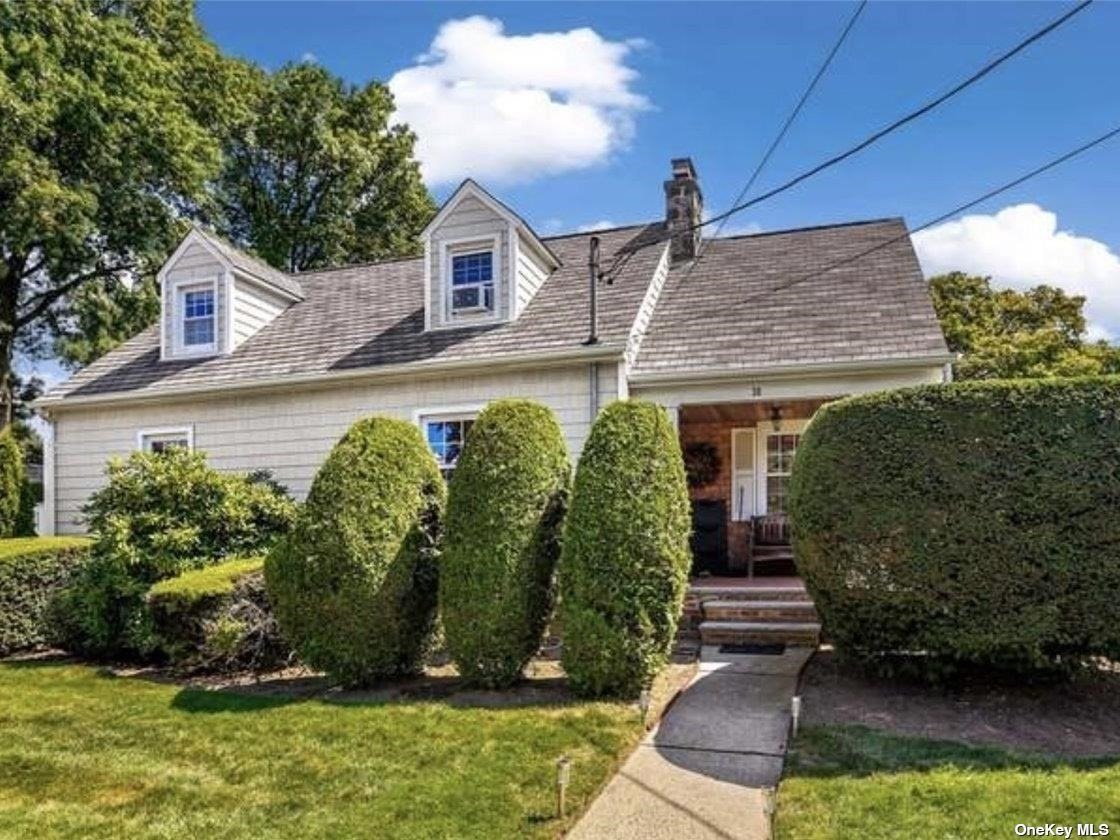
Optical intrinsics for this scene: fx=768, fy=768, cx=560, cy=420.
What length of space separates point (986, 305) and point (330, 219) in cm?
2173

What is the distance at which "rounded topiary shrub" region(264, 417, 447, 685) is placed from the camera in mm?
6723

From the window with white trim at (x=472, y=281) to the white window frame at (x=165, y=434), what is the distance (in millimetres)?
4816

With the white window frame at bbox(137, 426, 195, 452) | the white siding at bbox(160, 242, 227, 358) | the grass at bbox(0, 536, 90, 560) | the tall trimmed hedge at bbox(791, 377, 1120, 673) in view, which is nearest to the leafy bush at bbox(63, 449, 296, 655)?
the grass at bbox(0, 536, 90, 560)

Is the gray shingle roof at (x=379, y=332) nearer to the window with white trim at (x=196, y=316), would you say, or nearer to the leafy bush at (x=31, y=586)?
the window with white trim at (x=196, y=316)

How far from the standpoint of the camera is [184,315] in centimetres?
1366

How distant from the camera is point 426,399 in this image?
37.3ft

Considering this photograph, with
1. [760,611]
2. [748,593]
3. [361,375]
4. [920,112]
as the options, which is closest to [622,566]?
[760,611]

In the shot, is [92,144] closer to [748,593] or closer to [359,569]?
[359,569]

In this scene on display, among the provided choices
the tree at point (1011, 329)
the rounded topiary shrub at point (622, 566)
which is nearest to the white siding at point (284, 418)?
the rounded topiary shrub at point (622, 566)

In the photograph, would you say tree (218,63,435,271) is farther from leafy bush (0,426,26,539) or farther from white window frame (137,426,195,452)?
white window frame (137,426,195,452)

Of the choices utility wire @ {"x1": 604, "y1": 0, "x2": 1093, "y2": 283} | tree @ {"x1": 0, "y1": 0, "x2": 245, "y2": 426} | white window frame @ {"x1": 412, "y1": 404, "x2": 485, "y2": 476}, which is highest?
tree @ {"x1": 0, "y1": 0, "x2": 245, "y2": 426}

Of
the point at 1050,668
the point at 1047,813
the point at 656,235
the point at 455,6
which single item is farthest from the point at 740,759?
the point at 656,235

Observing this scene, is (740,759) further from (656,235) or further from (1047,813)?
(656,235)

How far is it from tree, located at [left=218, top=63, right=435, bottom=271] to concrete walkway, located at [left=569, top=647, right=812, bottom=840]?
24447 millimetres
